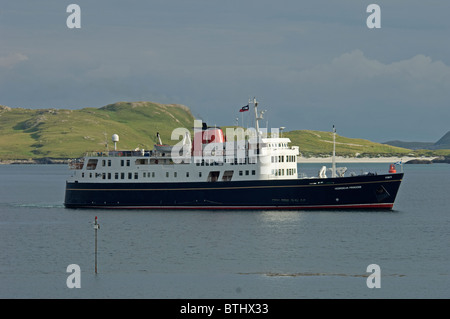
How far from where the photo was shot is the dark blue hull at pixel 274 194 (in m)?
71.8

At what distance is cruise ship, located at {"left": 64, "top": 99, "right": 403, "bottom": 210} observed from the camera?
2844 inches

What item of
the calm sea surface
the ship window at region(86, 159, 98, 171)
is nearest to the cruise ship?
the ship window at region(86, 159, 98, 171)

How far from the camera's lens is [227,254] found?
4984 cm

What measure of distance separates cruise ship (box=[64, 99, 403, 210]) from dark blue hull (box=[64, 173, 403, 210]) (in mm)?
106

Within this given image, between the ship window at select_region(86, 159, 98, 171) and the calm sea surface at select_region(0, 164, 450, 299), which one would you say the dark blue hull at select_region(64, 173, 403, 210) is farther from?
the ship window at select_region(86, 159, 98, 171)

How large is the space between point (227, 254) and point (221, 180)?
25048mm

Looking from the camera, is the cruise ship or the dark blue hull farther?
the cruise ship

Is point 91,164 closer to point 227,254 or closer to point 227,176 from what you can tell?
point 227,176

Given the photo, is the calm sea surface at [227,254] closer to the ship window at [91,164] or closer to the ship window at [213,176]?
the ship window at [213,176]

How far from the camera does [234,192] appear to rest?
73562 mm

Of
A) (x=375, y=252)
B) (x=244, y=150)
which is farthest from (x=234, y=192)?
Result: (x=375, y=252)

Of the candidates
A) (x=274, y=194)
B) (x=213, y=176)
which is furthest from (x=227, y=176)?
(x=274, y=194)

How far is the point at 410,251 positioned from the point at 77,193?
43073 mm
